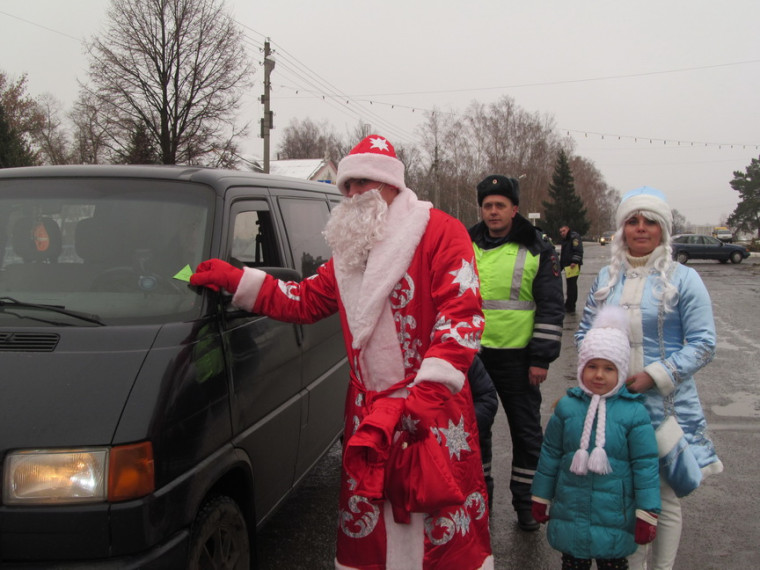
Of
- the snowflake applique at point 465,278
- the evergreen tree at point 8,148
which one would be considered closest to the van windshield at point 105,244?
the snowflake applique at point 465,278

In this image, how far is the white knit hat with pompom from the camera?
2.54 metres

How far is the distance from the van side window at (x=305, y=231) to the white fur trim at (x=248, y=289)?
0.96 metres

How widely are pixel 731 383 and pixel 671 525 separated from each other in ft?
17.6

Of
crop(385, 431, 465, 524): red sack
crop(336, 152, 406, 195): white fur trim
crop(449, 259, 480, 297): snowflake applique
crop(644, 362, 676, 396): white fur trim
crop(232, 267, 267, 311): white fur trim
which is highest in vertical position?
crop(336, 152, 406, 195): white fur trim

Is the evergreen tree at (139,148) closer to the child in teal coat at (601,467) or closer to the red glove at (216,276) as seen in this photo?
the red glove at (216,276)

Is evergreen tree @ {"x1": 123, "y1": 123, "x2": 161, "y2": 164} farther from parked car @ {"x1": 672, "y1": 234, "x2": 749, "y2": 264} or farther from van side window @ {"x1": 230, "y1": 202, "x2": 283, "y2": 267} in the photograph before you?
van side window @ {"x1": 230, "y1": 202, "x2": 283, "y2": 267}

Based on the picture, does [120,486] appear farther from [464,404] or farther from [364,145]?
[364,145]

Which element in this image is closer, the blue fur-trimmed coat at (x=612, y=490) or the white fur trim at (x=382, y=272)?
the white fur trim at (x=382, y=272)

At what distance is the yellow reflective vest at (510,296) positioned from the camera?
143 inches

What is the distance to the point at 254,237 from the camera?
3150mm

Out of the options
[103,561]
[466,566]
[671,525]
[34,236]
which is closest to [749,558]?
[671,525]

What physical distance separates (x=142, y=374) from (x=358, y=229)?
0.93 metres

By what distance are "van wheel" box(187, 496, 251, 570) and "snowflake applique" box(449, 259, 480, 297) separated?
124 centimetres

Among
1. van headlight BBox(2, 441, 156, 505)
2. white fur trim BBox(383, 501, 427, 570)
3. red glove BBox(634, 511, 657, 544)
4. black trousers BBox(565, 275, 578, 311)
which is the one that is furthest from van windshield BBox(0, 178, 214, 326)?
black trousers BBox(565, 275, 578, 311)
